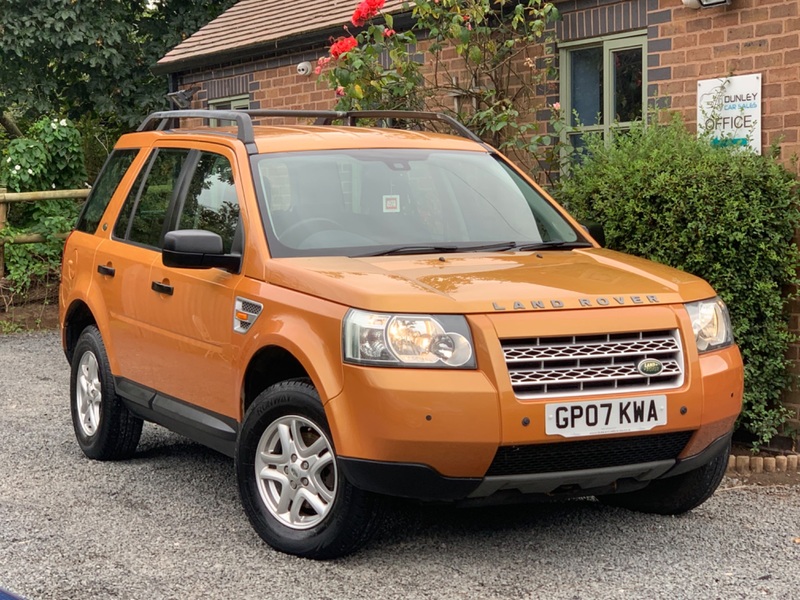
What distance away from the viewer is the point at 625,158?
7.47 meters

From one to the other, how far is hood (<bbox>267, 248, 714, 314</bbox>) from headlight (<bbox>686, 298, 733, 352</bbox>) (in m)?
0.05

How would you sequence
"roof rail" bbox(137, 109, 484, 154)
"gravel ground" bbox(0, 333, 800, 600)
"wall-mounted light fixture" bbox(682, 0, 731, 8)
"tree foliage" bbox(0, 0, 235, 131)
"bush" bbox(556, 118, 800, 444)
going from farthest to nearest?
1. "tree foliage" bbox(0, 0, 235, 131)
2. "wall-mounted light fixture" bbox(682, 0, 731, 8)
3. "bush" bbox(556, 118, 800, 444)
4. "roof rail" bbox(137, 109, 484, 154)
5. "gravel ground" bbox(0, 333, 800, 600)

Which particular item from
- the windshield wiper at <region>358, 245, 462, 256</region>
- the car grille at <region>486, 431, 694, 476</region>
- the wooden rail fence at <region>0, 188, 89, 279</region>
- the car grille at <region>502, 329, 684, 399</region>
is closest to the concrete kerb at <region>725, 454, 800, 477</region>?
the car grille at <region>486, 431, 694, 476</region>

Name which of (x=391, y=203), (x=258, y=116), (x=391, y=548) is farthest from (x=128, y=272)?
(x=391, y=548)

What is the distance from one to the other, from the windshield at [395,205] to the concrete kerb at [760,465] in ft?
6.06

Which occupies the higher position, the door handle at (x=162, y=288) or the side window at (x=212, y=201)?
the side window at (x=212, y=201)

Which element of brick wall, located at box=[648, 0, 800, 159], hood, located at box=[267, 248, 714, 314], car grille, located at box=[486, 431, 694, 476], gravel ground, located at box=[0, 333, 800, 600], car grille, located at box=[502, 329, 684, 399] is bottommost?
gravel ground, located at box=[0, 333, 800, 600]

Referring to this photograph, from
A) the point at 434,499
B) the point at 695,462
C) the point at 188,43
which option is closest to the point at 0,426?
the point at 434,499

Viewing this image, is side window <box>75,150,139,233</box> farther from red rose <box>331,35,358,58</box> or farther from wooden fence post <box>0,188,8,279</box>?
wooden fence post <box>0,188,8,279</box>

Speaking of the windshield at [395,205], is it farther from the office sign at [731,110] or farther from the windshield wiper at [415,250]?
the office sign at [731,110]

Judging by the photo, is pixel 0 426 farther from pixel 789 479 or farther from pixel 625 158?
pixel 789 479

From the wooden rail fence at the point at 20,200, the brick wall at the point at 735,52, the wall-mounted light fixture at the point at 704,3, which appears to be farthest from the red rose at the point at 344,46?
the wooden rail fence at the point at 20,200

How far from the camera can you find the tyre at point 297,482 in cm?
480

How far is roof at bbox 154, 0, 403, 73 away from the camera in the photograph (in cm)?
1244
